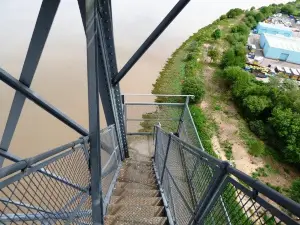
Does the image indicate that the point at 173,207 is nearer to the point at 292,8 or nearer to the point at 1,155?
the point at 1,155

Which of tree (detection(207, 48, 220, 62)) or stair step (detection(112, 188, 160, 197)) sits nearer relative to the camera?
stair step (detection(112, 188, 160, 197))

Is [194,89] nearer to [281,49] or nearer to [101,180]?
[101,180]

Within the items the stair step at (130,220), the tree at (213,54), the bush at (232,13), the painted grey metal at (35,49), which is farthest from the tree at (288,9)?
the painted grey metal at (35,49)

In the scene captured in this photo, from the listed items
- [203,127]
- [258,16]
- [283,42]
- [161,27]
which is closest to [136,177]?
[161,27]

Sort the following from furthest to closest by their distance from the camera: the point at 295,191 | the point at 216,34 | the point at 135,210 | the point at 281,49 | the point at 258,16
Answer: the point at 258,16, the point at 281,49, the point at 216,34, the point at 295,191, the point at 135,210

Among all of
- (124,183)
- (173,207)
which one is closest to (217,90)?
(124,183)

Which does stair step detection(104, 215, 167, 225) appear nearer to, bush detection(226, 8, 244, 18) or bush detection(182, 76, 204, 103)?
bush detection(182, 76, 204, 103)

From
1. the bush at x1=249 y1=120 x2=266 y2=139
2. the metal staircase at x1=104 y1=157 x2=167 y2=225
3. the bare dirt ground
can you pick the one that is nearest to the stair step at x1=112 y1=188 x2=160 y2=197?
the metal staircase at x1=104 y1=157 x2=167 y2=225

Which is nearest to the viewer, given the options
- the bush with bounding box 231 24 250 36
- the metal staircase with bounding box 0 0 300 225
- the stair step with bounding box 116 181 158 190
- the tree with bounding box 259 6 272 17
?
the metal staircase with bounding box 0 0 300 225
